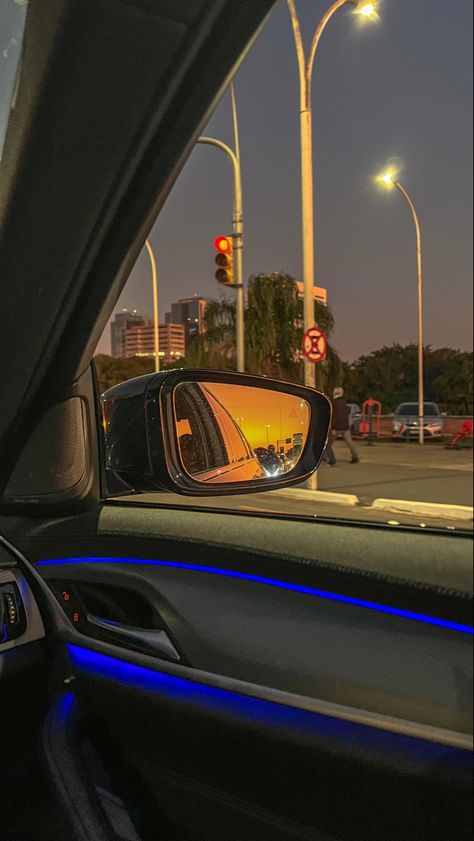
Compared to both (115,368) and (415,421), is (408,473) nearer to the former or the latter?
(415,421)

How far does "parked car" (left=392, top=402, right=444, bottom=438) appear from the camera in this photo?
19.3m

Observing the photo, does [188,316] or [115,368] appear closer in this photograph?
[115,368]

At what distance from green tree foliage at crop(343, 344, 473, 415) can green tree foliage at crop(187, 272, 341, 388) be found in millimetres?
1413

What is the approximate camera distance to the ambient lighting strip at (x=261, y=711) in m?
1.20

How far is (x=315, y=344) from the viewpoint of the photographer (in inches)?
313

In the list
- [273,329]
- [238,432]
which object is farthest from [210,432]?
[273,329]

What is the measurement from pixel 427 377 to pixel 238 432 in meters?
16.4

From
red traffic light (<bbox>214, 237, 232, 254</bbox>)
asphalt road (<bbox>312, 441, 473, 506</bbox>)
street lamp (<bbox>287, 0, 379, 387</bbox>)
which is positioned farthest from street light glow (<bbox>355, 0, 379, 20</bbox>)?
red traffic light (<bbox>214, 237, 232, 254</bbox>)

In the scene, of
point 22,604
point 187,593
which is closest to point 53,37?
point 187,593

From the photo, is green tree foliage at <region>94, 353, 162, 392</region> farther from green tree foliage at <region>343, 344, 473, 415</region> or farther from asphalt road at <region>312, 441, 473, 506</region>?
green tree foliage at <region>343, 344, 473, 415</region>

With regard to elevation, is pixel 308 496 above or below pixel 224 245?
below

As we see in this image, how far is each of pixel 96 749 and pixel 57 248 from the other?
47.4 inches

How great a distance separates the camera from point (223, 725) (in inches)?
58.9

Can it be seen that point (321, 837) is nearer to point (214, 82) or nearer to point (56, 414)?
point (56, 414)
